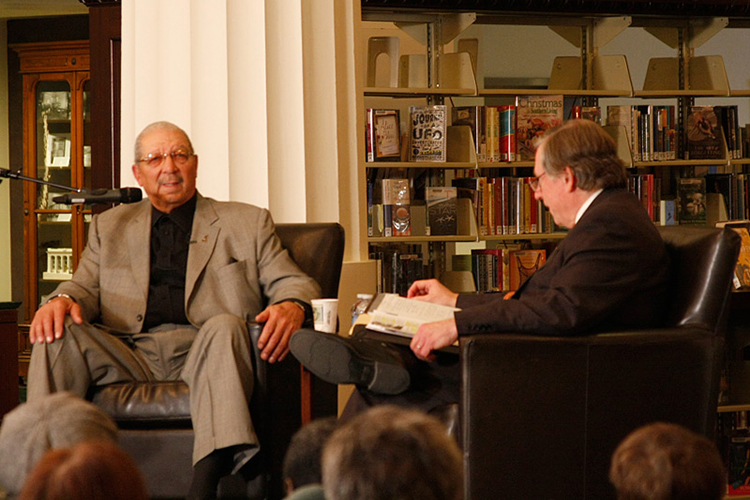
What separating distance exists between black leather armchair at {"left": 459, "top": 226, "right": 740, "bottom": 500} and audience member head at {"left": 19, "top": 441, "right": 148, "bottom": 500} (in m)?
1.20

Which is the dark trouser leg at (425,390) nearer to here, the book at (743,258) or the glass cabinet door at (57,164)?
the book at (743,258)

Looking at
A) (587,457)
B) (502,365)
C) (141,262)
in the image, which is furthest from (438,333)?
(141,262)

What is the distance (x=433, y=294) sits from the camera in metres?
2.49

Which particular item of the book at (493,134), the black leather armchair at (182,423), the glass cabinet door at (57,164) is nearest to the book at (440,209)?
the book at (493,134)

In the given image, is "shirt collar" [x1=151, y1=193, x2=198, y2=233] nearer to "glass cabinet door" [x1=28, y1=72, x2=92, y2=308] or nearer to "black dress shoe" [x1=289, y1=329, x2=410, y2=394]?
"black dress shoe" [x1=289, y1=329, x2=410, y2=394]

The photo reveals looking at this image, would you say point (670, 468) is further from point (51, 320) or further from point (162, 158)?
point (162, 158)

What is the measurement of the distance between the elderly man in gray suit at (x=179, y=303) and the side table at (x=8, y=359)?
163 centimetres

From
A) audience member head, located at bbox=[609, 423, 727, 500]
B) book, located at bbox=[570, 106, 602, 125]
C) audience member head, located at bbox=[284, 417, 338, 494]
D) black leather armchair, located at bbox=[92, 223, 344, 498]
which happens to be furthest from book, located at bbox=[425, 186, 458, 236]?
audience member head, located at bbox=[609, 423, 727, 500]

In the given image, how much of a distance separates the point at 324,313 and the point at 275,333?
206 millimetres

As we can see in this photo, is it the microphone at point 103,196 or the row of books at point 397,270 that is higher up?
the microphone at point 103,196

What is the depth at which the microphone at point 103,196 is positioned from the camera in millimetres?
2266

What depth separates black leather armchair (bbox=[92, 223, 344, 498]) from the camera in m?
2.13

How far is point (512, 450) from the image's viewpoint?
1.88m

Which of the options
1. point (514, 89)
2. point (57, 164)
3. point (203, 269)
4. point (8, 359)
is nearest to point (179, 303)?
point (203, 269)
